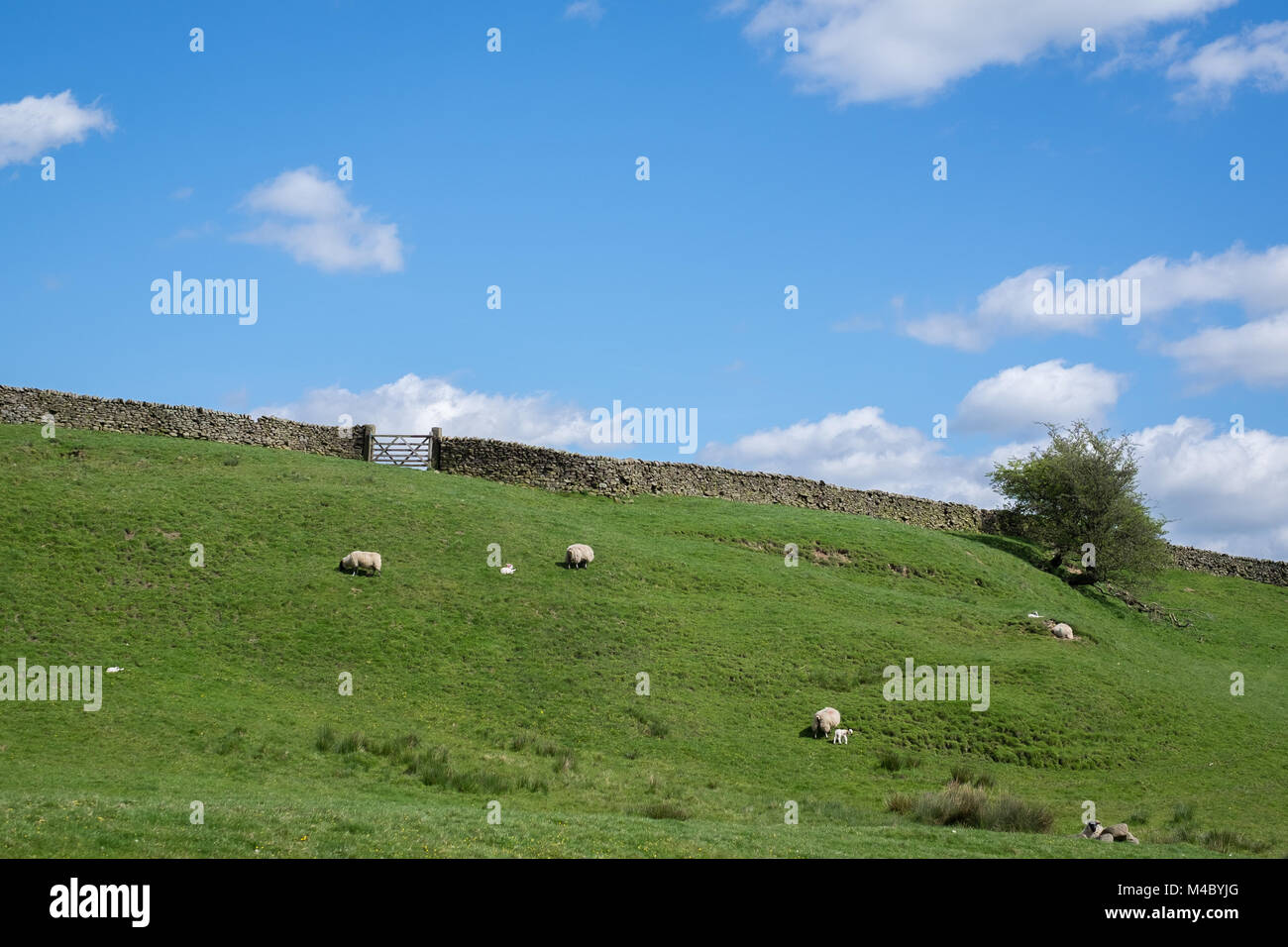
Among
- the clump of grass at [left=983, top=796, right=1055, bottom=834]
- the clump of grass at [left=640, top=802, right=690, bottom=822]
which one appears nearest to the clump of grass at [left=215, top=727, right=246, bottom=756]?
the clump of grass at [left=640, top=802, right=690, bottom=822]

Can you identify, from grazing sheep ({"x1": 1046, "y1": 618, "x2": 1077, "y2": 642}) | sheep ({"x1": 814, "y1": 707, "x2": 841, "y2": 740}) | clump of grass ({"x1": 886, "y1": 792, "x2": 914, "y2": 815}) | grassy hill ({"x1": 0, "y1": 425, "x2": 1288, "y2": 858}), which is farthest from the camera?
grazing sheep ({"x1": 1046, "y1": 618, "x2": 1077, "y2": 642})

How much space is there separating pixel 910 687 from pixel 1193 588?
40.0m

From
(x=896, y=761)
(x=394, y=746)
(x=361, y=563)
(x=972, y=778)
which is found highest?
(x=361, y=563)

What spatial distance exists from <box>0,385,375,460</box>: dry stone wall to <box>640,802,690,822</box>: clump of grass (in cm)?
3259

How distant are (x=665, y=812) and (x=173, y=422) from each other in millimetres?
34558

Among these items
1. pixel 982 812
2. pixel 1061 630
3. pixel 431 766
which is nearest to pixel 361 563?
pixel 431 766

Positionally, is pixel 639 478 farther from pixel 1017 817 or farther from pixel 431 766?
pixel 1017 817

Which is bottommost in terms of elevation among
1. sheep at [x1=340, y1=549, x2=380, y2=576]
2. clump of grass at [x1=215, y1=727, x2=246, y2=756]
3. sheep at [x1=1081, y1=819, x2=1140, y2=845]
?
sheep at [x1=1081, y1=819, x2=1140, y2=845]

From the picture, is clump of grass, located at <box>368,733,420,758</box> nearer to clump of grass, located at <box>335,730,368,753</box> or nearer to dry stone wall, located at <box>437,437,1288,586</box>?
clump of grass, located at <box>335,730,368,753</box>

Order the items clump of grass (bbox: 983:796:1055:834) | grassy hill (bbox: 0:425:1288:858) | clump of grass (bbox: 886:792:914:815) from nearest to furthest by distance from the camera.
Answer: grassy hill (bbox: 0:425:1288:858) < clump of grass (bbox: 983:796:1055:834) < clump of grass (bbox: 886:792:914:815)

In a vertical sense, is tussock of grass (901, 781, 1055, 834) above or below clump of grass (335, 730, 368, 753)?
below

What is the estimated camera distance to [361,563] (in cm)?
3325

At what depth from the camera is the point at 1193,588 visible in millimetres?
61875

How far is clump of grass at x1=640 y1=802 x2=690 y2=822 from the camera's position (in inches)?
796
